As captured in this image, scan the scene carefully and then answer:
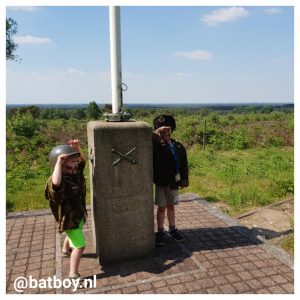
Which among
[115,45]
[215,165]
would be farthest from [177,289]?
[215,165]

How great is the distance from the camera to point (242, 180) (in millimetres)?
8250

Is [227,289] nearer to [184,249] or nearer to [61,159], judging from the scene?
[184,249]

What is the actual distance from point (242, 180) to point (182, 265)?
189 inches

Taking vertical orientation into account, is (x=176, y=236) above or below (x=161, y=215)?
below

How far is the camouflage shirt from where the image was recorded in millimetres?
3486

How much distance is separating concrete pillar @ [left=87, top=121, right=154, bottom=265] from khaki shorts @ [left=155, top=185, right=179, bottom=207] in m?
0.27

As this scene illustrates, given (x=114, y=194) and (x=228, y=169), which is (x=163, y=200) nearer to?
(x=114, y=194)

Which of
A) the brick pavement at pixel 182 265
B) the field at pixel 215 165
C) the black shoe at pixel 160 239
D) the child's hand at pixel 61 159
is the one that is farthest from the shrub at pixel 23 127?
the child's hand at pixel 61 159

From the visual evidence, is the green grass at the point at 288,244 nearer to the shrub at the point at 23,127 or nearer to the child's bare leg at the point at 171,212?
the child's bare leg at the point at 171,212

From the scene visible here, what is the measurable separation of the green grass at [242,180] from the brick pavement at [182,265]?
5.09 ft

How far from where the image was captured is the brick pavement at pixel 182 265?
11.4 feet

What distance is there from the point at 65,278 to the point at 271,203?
4406 mm

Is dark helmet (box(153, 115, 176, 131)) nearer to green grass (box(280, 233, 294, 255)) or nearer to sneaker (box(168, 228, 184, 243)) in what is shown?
sneaker (box(168, 228, 184, 243))

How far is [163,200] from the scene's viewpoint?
4312mm
